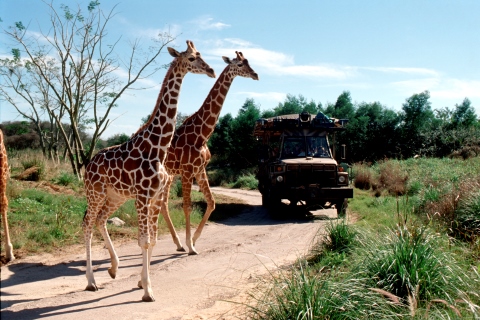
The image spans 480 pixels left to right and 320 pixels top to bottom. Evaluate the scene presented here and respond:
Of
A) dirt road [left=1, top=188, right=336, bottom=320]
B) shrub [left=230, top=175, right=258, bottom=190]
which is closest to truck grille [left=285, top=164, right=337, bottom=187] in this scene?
dirt road [left=1, top=188, right=336, bottom=320]

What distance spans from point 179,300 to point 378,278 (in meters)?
2.54

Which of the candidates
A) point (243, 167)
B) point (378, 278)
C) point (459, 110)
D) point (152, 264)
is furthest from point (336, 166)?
point (459, 110)

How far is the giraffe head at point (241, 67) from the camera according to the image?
8.80 m

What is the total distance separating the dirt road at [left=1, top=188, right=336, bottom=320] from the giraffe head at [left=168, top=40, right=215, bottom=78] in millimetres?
2928

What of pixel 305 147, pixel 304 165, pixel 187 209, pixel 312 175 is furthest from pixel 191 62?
pixel 305 147

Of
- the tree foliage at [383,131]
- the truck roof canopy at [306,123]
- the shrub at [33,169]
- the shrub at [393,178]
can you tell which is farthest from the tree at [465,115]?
the shrub at [33,169]

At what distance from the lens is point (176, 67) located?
660 cm

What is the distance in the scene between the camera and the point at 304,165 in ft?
41.6

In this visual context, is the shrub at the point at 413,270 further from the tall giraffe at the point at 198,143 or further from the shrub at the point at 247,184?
the shrub at the point at 247,184

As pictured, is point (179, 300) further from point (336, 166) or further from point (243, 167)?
point (243, 167)

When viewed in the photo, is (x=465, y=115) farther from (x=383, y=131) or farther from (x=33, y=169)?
(x=33, y=169)

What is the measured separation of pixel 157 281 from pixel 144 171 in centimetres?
181

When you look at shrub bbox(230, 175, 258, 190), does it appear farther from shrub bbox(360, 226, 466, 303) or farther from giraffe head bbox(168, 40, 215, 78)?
shrub bbox(360, 226, 466, 303)

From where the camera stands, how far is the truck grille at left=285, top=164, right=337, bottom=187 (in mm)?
12703
